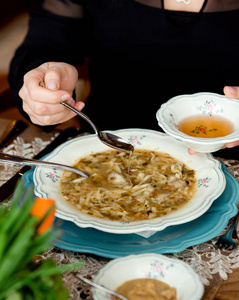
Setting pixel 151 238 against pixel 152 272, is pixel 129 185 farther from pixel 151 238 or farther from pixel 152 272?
pixel 152 272

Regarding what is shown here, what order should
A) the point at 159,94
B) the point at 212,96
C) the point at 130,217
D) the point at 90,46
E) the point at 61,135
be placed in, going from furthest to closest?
Answer: the point at 90,46 < the point at 159,94 < the point at 61,135 < the point at 212,96 < the point at 130,217

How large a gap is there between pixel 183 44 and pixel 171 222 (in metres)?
1.13

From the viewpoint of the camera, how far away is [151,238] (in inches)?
48.8

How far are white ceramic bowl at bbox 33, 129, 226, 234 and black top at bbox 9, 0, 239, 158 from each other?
1.55 ft

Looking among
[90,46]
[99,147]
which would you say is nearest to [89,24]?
[90,46]

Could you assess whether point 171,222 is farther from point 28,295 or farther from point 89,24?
point 89,24

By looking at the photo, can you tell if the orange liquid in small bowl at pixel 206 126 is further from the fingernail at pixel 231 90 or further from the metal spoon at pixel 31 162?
the metal spoon at pixel 31 162

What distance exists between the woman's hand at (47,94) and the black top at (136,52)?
0.63 feet

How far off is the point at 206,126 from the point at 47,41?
40.8 inches

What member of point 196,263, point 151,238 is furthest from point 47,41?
point 196,263

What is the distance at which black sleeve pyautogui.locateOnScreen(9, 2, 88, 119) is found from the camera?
6.69 ft

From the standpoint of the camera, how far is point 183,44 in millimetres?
2045

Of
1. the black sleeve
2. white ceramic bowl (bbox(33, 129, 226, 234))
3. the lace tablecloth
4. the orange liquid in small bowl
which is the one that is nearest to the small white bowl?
the orange liquid in small bowl

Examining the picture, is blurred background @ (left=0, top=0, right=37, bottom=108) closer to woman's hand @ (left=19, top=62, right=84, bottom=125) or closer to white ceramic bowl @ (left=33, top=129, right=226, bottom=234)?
woman's hand @ (left=19, top=62, right=84, bottom=125)
